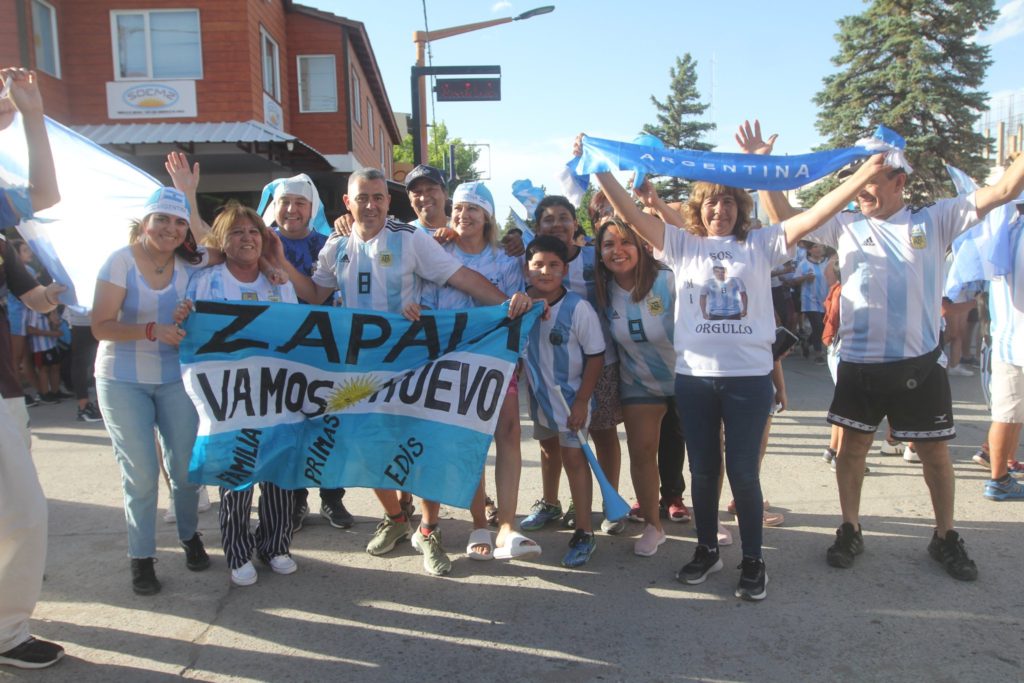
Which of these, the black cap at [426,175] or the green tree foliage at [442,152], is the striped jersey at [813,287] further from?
the green tree foliage at [442,152]

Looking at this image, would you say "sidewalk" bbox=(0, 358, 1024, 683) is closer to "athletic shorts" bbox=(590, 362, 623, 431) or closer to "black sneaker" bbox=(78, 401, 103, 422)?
"athletic shorts" bbox=(590, 362, 623, 431)

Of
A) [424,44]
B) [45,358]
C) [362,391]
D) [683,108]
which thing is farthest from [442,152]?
[362,391]

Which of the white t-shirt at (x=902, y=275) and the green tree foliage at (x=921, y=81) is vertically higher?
the green tree foliage at (x=921, y=81)

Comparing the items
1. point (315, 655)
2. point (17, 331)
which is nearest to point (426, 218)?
point (315, 655)

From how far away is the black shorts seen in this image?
3.85m

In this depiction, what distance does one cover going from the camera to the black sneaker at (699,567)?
3766 mm

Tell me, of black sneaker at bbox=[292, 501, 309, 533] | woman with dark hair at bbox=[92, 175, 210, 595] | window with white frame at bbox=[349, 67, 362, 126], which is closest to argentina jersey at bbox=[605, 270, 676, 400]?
black sneaker at bbox=[292, 501, 309, 533]

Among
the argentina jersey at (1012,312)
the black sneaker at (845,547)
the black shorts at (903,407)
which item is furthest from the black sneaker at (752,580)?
the argentina jersey at (1012,312)

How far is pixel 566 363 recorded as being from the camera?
4.14 metres

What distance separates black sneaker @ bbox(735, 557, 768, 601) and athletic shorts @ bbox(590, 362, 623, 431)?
3.53ft

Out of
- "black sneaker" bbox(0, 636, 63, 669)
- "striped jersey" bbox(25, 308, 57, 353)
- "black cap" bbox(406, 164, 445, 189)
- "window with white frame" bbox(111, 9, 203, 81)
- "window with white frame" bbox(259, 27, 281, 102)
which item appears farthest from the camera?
"window with white frame" bbox(259, 27, 281, 102)

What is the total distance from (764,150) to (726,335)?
1097 mm

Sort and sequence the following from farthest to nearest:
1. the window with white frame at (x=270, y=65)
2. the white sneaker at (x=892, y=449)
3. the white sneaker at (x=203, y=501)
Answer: the window with white frame at (x=270, y=65)
the white sneaker at (x=892, y=449)
the white sneaker at (x=203, y=501)

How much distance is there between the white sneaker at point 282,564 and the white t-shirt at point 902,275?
129 inches
